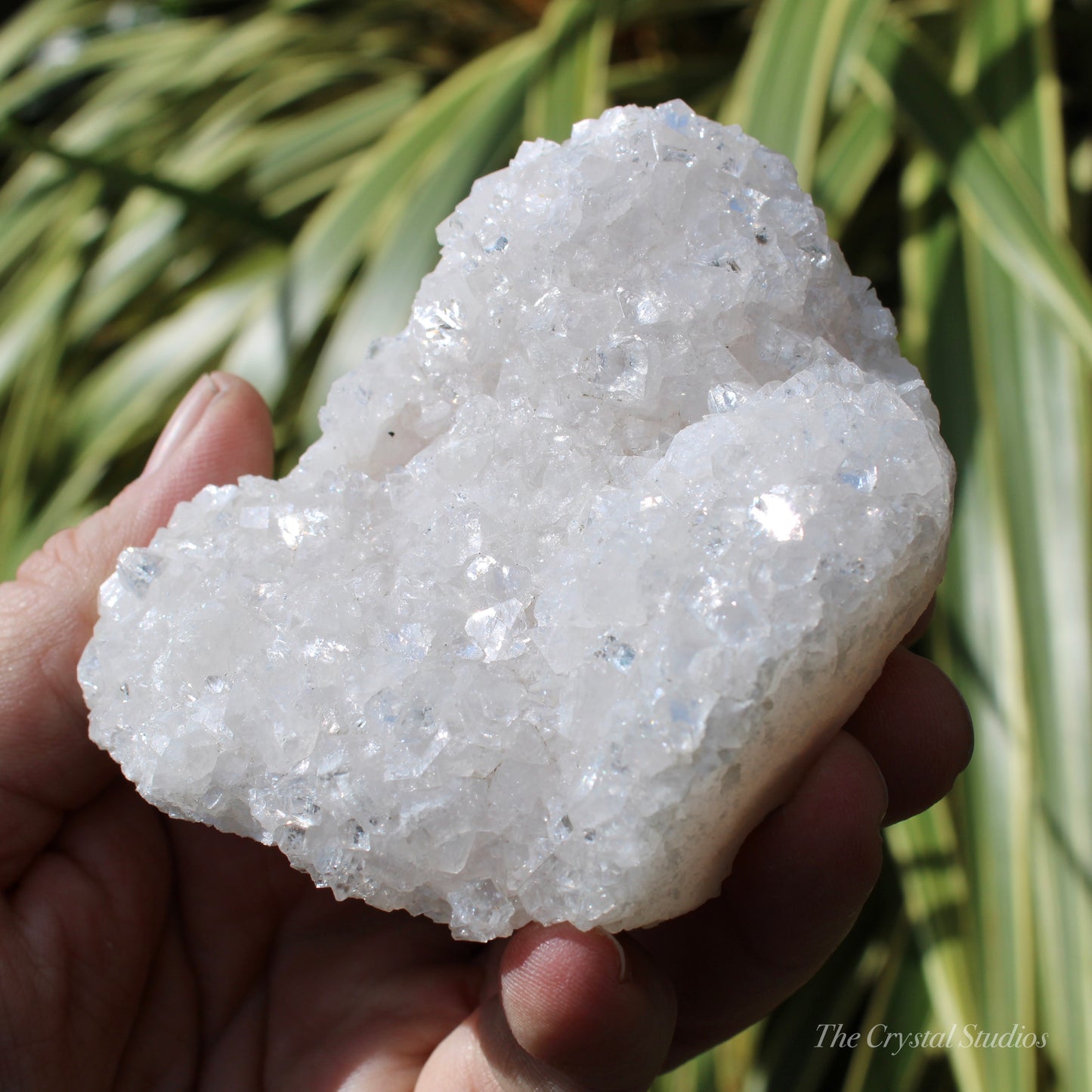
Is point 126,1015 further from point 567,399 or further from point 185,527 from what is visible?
point 567,399

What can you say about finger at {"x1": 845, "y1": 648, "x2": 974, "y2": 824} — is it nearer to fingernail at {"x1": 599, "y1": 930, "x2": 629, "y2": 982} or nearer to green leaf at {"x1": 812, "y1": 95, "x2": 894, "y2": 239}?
fingernail at {"x1": 599, "y1": 930, "x2": 629, "y2": 982}

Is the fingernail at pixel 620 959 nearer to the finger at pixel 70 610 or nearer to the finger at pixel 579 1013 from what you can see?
the finger at pixel 579 1013

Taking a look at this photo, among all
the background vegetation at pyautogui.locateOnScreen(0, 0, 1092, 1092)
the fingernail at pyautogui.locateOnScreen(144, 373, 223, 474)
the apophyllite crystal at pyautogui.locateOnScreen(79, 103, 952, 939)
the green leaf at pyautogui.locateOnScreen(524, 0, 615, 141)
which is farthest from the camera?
the green leaf at pyautogui.locateOnScreen(524, 0, 615, 141)

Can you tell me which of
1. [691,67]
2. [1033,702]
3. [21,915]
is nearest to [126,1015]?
[21,915]

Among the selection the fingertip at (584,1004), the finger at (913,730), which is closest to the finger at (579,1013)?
the fingertip at (584,1004)

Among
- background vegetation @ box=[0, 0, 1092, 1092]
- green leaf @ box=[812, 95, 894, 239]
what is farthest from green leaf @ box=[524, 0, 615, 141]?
green leaf @ box=[812, 95, 894, 239]

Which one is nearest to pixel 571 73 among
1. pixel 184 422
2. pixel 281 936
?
pixel 184 422

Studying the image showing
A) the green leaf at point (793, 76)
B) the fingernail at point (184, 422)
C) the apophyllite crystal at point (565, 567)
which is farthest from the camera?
the green leaf at point (793, 76)

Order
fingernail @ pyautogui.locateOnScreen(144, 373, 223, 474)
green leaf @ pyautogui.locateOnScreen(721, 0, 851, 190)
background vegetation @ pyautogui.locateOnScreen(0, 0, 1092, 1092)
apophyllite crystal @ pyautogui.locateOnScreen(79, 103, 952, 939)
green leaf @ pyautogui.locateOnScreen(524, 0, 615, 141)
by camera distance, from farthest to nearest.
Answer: green leaf @ pyautogui.locateOnScreen(524, 0, 615, 141), green leaf @ pyautogui.locateOnScreen(721, 0, 851, 190), background vegetation @ pyautogui.locateOnScreen(0, 0, 1092, 1092), fingernail @ pyautogui.locateOnScreen(144, 373, 223, 474), apophyllite crystal @ pyautogui.locateOnScreen(79, 103, 952, 939)
